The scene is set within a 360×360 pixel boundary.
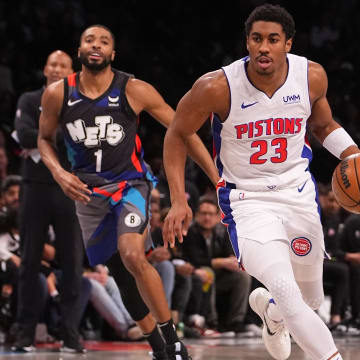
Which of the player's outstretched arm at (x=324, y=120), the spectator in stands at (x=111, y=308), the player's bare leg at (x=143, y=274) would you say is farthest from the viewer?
the spectator in stands at (x=111, y=308)

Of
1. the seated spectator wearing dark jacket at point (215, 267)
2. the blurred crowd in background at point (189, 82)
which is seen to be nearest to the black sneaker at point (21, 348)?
the blurred crowd in background at point (189, 82)

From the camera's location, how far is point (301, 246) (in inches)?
171

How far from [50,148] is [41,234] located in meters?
1.06

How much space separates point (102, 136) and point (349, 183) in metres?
1.91

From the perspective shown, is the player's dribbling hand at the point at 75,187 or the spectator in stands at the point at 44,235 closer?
the player's dribbling hand at the point at 75,187

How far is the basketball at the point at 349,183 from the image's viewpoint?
4215 millimetres

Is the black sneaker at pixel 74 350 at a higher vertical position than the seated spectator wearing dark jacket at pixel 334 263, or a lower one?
lower

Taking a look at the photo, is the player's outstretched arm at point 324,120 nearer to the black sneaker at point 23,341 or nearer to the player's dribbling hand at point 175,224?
the player's dribbling hand at point 175,224

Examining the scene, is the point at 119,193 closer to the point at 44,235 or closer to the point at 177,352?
the point at 177,352

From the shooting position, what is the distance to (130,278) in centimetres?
548

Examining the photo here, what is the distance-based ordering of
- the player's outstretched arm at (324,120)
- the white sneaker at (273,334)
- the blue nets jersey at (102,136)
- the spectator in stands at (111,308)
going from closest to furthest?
the player's outstretched arm at (324,120)
the white sneaker at (273,334)
the blue nets jersey at (102,136)
the spectator in stands at (111,308)

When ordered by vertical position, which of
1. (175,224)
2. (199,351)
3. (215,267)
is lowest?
(199,351)

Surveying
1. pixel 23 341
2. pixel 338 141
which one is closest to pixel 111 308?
pixel 23 341

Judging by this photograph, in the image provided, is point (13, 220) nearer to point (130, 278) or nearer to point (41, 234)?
point (41, 234)
